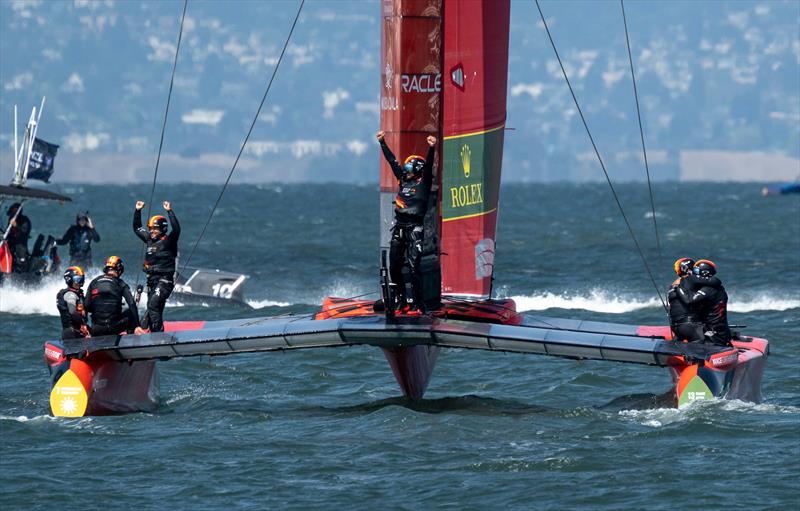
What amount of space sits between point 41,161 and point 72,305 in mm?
13110

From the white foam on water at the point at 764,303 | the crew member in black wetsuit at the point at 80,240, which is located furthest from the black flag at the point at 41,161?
the white foam on water at the point at 764,303

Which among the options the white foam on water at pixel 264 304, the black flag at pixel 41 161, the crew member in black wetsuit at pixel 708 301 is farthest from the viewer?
the black flag at pixel 41 161

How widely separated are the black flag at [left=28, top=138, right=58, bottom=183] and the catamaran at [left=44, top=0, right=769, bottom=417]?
39.1 ft

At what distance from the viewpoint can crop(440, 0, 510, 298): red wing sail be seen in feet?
60.0

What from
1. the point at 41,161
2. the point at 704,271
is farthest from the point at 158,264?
the point at 41,161

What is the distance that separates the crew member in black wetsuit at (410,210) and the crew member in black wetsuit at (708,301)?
2.66 metres

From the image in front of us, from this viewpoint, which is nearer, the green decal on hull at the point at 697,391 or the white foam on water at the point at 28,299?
the green decal on hull at the point at 697,391

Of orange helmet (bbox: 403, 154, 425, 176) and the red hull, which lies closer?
the red hull

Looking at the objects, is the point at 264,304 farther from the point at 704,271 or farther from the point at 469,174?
the point at 704,271

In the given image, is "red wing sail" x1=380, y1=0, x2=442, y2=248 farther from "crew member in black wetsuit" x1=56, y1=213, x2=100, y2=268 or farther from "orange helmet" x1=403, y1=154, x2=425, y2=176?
"crew member in black wetsuit" x1=56, y1=213, x2=100, y2=268

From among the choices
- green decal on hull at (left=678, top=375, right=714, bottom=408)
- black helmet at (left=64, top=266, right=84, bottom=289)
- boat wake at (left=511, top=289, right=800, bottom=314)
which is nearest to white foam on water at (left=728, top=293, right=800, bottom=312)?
boat wake at (left=511, top=289, right=800, bottom=314)

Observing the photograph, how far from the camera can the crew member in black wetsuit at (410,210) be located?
15.7 m

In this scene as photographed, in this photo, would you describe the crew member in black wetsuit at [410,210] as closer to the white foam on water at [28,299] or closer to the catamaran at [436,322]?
the catamaran at [436,322]

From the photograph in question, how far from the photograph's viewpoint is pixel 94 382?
16453mm
